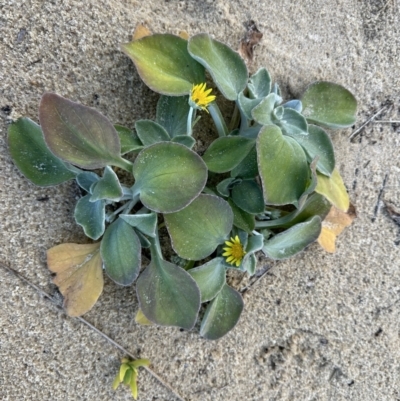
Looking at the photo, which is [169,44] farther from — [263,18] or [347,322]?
[347,322]

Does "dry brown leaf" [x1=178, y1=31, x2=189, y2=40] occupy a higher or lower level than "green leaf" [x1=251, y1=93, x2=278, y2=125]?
higher

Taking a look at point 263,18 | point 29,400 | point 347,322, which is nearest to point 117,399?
point 29,400

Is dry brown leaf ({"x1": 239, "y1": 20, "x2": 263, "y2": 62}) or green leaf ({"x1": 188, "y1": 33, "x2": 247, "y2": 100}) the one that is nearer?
green leaf ({"x1": 188, "y1": 33, "x2": 247, "y2": 100})

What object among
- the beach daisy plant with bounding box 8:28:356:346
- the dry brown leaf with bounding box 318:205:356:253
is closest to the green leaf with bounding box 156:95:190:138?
the beach daisy plant with bounding box 8:28:356:346

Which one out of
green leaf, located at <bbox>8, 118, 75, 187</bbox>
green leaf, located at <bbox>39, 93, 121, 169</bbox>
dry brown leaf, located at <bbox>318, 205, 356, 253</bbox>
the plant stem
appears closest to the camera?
green leaf, located at <bbox>39, 93, 121, 169</bbox>

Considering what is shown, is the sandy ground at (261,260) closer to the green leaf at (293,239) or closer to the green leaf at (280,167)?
the green leaf at (293,239)

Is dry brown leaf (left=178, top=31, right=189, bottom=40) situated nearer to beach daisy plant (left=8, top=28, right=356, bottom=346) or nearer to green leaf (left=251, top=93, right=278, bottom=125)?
beach daisy plant (left=8, top=28, right=356, bottom=346)
